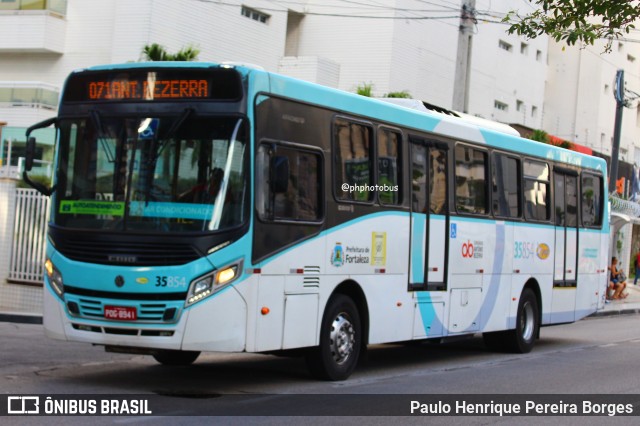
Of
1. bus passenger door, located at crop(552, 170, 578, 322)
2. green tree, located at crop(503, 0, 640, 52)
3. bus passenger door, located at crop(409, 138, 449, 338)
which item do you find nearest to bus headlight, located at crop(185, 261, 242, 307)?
bus passenger door, located at crop(409, 138, 449, 338)

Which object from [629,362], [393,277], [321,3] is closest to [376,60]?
[321,3]

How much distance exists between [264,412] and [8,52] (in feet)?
98.8

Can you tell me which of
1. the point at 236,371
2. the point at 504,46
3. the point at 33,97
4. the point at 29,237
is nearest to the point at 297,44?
the point at 33,97

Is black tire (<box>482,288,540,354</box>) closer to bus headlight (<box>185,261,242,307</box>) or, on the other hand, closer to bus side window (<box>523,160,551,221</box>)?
bus side window (<box>523,160,551,221</box>)

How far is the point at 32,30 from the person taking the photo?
35.2m

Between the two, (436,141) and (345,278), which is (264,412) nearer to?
(345,278)

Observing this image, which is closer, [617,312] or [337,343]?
[337,343]

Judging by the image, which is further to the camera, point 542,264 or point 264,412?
point 542,264

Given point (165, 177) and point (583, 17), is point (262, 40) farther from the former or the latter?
point (165, 177)

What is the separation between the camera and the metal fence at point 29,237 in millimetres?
19469

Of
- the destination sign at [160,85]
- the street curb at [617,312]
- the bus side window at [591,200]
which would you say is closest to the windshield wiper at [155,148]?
the destination sign at [160,85]

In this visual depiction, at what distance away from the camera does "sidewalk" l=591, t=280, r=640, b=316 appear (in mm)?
30269

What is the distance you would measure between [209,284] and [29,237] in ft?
35.4

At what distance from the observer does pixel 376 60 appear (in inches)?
1594
